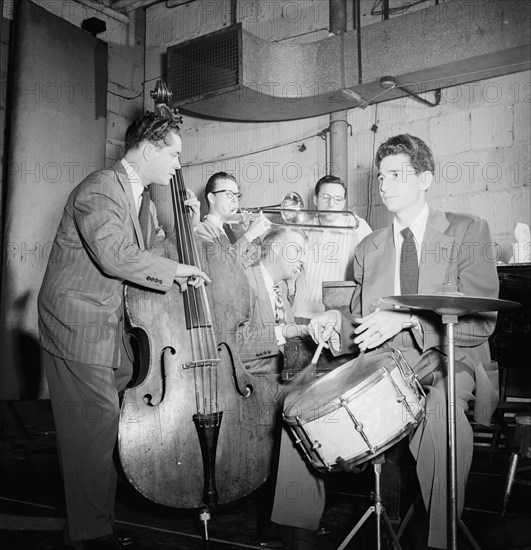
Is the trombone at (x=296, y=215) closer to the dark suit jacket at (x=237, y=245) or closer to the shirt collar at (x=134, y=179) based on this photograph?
the dark suit jacket at (x=237, y=245)

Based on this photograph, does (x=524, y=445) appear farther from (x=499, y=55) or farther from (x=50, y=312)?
(x=499, y=55)

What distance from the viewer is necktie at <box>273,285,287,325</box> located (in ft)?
12.2

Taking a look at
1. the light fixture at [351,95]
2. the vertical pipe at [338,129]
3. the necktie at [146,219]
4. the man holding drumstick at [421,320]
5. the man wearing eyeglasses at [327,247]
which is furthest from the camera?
the vertical pipe at [338,129]

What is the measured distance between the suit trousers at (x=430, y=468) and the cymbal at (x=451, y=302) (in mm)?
426

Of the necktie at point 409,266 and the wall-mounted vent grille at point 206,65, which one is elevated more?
the wall-mounted vent grille at point 206,65

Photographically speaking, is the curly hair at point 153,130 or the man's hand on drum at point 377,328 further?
the curly hair at point 153,130

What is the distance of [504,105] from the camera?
17.2 ft

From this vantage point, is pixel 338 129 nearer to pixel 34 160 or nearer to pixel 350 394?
pixel 34 160

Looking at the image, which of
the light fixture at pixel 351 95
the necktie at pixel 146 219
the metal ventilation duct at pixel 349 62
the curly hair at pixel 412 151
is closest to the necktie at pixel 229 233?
the metal ventilation duct at pixel 349 62

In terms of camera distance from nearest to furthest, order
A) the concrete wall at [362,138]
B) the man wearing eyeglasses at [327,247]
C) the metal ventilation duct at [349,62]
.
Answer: the man wearing eyeglasses at [327,247] → the metal ventilation duct at [349,62] → the concrete wall at [362,138]

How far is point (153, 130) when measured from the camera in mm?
2645

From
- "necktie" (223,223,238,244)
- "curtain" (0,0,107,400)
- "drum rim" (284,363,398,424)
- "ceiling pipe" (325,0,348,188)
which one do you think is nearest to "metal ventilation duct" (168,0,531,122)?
"ceiling pipe" (325,0,348,188)

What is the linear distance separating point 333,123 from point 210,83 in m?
1.31

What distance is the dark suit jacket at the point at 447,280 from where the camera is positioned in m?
2.34
